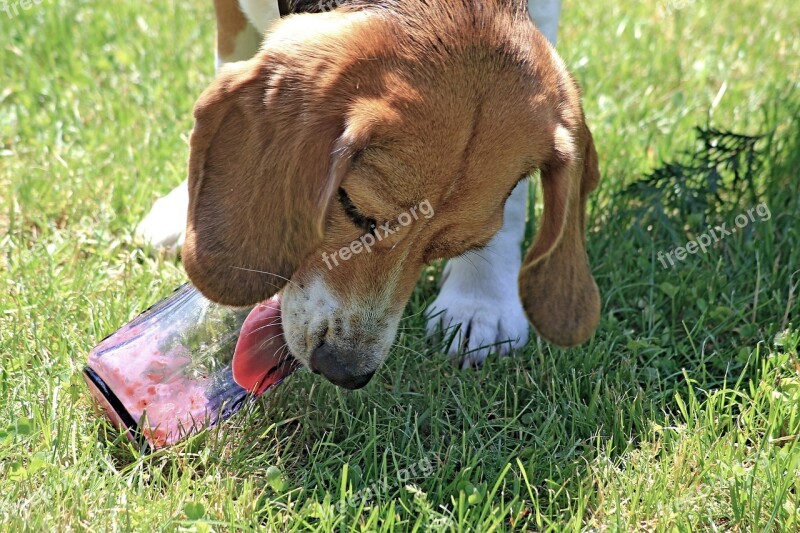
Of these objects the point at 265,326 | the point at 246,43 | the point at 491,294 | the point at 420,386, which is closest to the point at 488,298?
the point at 491,294

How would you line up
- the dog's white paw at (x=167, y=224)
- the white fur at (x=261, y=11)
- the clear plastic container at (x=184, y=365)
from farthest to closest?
1. the dog's white paw at (x=167, y=224)
2. the white fur at (x=261, y=11)
3. the clear plastic container at (x=184, y=365)

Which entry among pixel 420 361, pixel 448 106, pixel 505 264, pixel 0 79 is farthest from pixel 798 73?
pixel 0 79

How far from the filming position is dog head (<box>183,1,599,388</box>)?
8.23 feet

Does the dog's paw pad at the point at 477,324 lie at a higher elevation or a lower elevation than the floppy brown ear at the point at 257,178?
lower

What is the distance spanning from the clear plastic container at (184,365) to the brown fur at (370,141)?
0.26 metres

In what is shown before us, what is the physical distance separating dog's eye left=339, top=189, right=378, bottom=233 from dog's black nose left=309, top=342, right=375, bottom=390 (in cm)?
34

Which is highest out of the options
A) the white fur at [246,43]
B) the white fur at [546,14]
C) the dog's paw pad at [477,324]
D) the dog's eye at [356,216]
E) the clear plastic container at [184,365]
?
the white fur at [546,14]

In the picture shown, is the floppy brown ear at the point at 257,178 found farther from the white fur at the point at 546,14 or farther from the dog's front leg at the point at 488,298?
the white fur at the point at 546,14

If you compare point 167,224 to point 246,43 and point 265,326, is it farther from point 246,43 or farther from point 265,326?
point 265,326

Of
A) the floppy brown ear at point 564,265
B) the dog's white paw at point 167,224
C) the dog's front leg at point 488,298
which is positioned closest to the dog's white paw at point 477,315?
the dog's front leg at point 488,298

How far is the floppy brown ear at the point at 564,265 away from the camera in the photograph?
286 cm

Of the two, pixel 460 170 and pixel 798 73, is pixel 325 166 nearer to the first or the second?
pixel 460 170

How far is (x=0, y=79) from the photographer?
4746mm

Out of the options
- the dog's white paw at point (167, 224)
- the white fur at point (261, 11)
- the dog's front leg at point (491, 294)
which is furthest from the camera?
the dog's white paw at point (167, 224)
